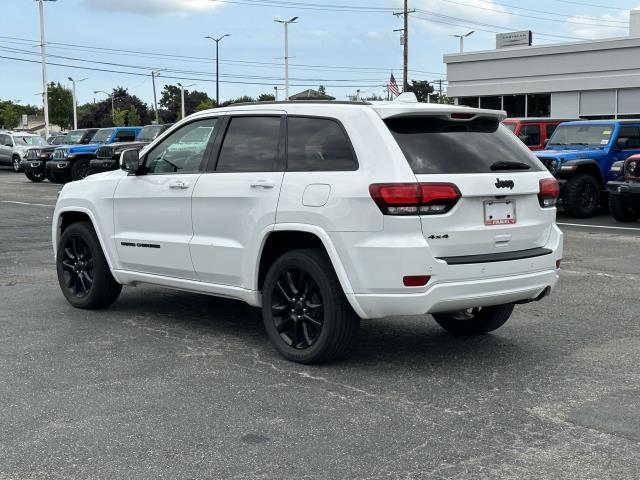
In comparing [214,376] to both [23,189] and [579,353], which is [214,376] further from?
[23,189]

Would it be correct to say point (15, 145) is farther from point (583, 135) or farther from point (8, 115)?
point (8, 115)

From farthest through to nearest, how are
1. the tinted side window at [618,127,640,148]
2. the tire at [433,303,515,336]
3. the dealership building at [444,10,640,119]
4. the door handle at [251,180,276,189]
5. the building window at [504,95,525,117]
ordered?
the building window at [504,95,525,117] < the dealership building at [444,10,640,119] < the tinted side window at [618,127,640,148] < the tire at [433,303,515,336] < the door handle at [251,180,276,189]

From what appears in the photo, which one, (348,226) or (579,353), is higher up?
(348,226)

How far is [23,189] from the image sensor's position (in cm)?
2659

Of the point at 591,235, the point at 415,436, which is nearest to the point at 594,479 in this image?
the point at 415,436

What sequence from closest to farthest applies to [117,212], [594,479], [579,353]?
[594,479], [579,353], [117,212]

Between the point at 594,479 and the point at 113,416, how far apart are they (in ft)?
8.27

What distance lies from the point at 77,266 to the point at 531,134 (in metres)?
14.4

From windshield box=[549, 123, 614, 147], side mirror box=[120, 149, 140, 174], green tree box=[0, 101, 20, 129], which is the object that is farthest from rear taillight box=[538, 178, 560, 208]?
green tree box=[0, 101, 20, 129]

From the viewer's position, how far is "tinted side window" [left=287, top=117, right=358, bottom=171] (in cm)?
566

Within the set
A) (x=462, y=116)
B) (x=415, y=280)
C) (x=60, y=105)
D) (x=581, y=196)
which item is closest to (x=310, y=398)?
(x=415, y=280)

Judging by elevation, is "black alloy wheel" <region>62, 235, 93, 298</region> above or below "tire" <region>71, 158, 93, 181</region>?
below

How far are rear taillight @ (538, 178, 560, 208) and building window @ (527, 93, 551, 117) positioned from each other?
3332cm

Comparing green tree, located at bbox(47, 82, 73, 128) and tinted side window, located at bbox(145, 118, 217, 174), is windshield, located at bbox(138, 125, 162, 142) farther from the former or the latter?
green tree, located at bbox(47, 82, 73, 128)
